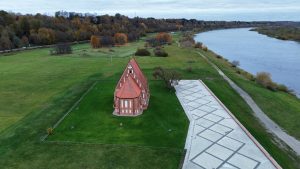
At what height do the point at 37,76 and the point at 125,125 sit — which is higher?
the point at 125,125

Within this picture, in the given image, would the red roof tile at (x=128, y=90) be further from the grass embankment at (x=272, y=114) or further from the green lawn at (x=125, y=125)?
the grass embankment at (x=272, y=114)

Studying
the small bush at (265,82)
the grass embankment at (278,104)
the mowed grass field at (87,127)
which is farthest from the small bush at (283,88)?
the mowed grass field at (87,127)

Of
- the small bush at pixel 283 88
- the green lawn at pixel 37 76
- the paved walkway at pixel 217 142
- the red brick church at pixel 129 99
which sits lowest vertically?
the small bush at pixel 283 88

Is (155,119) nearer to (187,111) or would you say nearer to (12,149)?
(187,111)

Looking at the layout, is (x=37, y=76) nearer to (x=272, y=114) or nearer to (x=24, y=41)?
(x=272, y=114)

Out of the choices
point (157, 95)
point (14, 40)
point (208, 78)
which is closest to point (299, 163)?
point (157, 95)

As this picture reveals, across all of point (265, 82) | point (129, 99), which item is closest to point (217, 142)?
point (129, 99)
